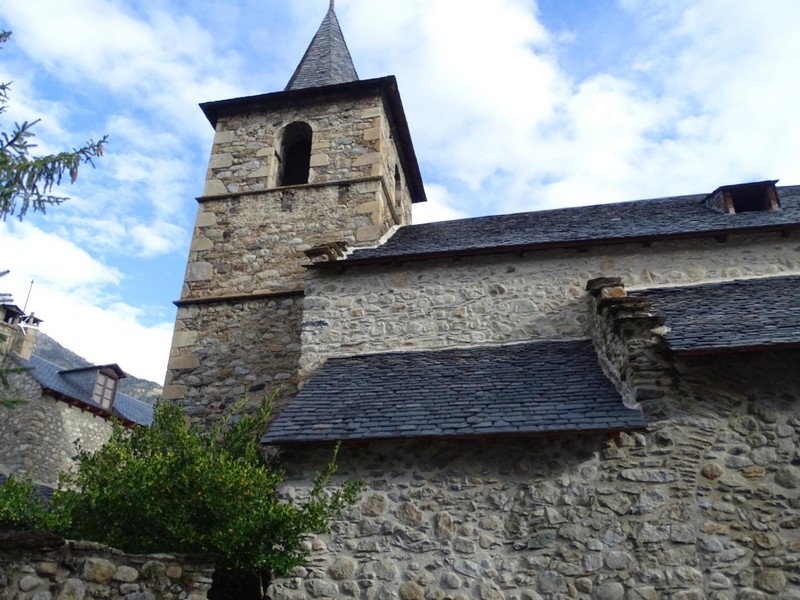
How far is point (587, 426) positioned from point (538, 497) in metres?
0.76

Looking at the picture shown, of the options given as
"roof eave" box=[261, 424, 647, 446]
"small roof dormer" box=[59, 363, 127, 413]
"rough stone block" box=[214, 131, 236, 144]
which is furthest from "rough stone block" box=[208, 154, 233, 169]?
"small roof dormer" box=[59, 363, 127, 413]

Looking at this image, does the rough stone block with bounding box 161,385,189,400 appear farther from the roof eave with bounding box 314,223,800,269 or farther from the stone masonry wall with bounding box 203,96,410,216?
the stone masonry wall with bounding box 203,96,410,216

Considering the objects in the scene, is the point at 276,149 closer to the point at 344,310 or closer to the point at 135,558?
the point at 344,310

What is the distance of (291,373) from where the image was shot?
28.1 feet

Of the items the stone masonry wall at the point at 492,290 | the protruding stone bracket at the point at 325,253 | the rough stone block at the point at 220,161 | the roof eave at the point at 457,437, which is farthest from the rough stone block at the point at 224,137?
the roof eave at the point at 457,437

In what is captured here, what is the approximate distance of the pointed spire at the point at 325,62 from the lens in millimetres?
12500

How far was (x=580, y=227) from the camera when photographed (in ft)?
30.3

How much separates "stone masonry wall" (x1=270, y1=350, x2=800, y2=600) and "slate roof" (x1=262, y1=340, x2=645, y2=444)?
22 centimetres

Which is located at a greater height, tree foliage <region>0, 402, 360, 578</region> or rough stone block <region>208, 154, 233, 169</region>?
rough stone block <region>208, 154, 233, 169</region>

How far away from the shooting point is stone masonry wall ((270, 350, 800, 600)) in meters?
4.88

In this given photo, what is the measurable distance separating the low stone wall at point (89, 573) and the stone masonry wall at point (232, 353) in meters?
3.87

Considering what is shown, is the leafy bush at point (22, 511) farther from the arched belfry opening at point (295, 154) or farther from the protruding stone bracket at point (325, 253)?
the arched belfry opening at point (295, 154)

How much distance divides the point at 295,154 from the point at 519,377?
7374 mm

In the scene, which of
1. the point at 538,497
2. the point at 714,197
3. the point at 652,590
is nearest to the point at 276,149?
the point at 714,197
